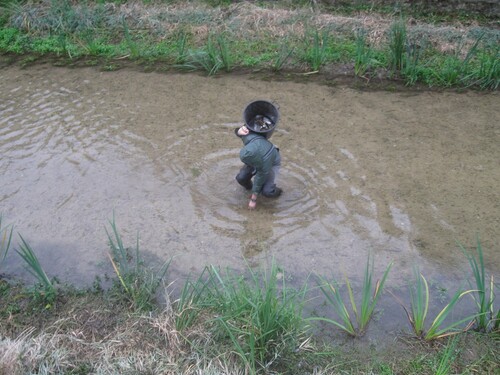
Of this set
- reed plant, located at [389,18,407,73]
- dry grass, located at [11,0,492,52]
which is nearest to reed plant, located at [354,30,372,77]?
reed plant, located at [389,18,407,73]

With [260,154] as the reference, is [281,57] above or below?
above

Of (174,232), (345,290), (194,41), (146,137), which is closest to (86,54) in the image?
(194,41)

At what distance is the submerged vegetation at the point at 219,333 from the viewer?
123 inches

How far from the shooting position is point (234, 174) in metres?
4.97

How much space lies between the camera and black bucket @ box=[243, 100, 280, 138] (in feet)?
13.9

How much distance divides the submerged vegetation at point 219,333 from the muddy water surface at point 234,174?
0.38m

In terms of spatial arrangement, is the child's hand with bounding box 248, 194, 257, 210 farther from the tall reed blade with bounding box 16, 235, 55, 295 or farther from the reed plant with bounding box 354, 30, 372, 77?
the reed plant with bounding box 354, 30, 372, 77

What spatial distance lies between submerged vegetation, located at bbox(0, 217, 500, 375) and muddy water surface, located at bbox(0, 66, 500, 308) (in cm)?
38

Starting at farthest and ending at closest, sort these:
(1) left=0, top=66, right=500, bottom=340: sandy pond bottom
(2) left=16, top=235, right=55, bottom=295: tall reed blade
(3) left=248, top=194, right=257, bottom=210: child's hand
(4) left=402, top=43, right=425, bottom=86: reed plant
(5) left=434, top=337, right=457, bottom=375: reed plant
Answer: (4) left=402, top=43, right=425, bottom=86: reed plant
(3) left=248, top=194, right=257, bottom=210: child's hand
(1) left=0, top=66, right=500, bottom=340: sandy pond bottom
(2) left=16, top=235, right=55, bottom=295: tall reed blade
(5) left=434, top=337, right=457, bottom=375: reed plant

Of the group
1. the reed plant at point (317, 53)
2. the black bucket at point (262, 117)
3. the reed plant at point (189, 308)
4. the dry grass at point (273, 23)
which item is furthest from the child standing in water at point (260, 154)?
the dry grass at point (273, 23)

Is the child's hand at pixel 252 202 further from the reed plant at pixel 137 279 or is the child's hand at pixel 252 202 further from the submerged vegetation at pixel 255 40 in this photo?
the submerged vegetation at pixel 255 40

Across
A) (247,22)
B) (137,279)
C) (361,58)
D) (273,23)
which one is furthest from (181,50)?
(137,279)

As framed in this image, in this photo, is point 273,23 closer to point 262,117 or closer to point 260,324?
point 262,117

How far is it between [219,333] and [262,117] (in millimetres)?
1890
